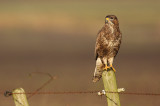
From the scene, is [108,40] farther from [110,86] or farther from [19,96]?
[19,96]

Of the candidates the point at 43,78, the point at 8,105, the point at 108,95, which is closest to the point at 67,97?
the point at 8,105

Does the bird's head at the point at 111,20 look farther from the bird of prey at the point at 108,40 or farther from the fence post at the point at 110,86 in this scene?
the fence post at the point at 110,86

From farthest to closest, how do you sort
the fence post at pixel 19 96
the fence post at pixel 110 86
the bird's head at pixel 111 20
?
the bird's head at pixel 111 20
the fence post at pixel 110 86
the fence post at pixel 19 96

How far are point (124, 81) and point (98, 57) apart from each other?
27.5 ft

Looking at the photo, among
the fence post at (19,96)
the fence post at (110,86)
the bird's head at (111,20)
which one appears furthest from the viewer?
the bird's head at (111,20)

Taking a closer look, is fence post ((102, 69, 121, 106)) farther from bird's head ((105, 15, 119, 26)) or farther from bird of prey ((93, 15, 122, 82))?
bird's head ((105, 15, 119, 26))

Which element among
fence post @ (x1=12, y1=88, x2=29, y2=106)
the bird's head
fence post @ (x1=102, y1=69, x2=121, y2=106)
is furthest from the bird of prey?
fence post @ (x1=12, y1=88, x2=29, y2=106)

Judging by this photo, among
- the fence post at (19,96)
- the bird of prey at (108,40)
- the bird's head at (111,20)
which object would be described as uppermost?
the bird's head at (111,20)

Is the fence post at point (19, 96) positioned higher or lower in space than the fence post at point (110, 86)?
lower

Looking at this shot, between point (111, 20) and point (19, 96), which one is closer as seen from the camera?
point (19, 96)

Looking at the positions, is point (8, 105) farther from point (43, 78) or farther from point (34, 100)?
point (43, 78)

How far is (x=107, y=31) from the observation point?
768 centimetres

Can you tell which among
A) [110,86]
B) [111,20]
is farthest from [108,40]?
[110,86]

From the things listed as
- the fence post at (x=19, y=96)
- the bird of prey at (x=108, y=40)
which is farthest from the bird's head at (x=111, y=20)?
the fence post at (x=19, y=96)
